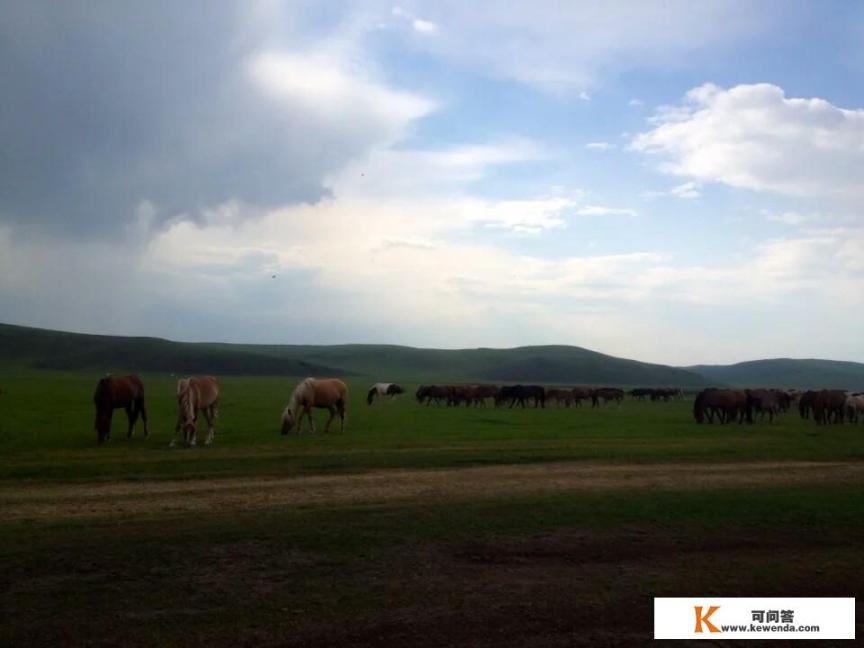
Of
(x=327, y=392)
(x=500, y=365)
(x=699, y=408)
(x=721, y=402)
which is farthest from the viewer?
(x=500, y=365)

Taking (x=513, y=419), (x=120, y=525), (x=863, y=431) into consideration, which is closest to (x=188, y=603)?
(x=120, y=525)

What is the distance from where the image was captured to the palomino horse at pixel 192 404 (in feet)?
66.0

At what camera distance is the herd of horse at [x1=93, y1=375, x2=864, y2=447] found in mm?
20641

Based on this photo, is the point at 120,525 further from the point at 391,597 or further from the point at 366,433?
the point at 366,433

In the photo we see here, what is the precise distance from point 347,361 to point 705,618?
6543 inches

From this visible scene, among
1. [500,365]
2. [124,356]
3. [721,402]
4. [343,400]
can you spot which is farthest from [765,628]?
[500,365]

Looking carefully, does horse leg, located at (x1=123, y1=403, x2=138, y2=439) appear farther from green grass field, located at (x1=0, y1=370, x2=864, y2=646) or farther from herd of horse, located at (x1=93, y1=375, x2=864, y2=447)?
green grass field, located at (x1=0, y1=370, x2=864, y2=646)

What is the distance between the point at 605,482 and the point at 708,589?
7078mm

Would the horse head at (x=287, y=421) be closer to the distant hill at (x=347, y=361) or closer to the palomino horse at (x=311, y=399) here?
the palomino horse at (x=311, y=399)

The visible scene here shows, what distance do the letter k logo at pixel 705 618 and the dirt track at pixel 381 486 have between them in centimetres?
594

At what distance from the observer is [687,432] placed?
28.1 meters

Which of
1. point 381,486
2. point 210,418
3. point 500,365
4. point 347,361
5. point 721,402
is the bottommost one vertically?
point 381,486

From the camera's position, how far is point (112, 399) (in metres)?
20.8

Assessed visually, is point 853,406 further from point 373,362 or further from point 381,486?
point 373,362
